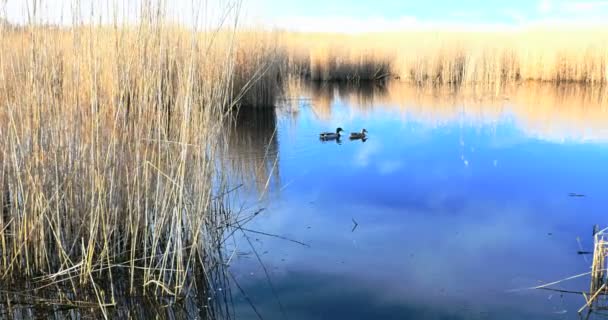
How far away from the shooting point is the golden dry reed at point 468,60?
12406 mm

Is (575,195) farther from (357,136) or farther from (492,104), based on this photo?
(492,104)

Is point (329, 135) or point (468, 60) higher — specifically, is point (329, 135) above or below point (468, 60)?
below

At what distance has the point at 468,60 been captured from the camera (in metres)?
12.6

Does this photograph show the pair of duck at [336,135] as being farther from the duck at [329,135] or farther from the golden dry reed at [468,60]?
the golden dry reed at [468,60]

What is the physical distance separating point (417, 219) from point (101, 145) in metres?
1.92

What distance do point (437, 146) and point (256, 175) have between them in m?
2.36

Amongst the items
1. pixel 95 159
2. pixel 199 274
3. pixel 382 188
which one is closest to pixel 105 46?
pixel 95 159

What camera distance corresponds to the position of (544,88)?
11.3 meters

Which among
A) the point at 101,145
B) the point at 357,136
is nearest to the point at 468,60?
the point at 357,136

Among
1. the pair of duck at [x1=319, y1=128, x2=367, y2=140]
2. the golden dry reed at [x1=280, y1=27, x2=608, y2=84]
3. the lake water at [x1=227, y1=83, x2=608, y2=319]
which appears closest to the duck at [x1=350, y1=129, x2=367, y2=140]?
the pair of duck at [x1=319, y1=128, x2=367, y2=140]

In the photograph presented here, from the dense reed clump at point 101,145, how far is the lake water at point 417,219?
0.52 metres

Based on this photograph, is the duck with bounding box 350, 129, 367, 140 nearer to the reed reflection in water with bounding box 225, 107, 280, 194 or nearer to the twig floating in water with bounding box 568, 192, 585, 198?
the reed reflection in water with bounding box 225, 107, 280, 194

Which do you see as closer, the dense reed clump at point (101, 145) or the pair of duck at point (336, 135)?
the dense reed clump at point (101, 145)

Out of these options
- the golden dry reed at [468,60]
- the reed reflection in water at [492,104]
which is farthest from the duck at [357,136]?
the golden dry reed at [468,60]
